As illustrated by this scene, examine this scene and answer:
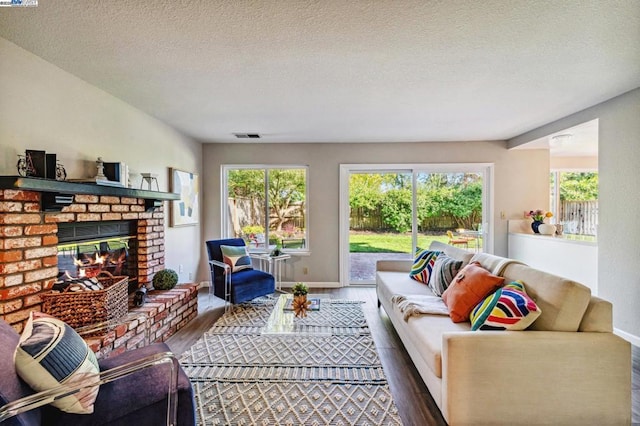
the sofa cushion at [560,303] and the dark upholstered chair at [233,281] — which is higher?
the sofa cushion at [560,303]

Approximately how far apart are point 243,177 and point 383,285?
3.04 meters

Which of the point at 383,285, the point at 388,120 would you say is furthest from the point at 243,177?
the point at 383,285

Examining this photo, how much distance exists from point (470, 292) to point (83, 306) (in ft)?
9.23

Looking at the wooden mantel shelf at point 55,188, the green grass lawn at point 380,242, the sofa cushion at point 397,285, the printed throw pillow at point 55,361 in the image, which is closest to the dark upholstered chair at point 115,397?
the printed throw pillow at point 55,361

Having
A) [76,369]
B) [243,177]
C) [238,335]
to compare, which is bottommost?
[238,335]

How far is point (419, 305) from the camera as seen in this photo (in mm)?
2461

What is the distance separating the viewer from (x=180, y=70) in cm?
238

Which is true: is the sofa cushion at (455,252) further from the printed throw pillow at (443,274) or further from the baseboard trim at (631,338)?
the baseboard trim at (631,338)

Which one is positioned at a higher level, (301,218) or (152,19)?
(152,19)

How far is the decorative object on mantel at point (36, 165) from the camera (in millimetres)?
1984

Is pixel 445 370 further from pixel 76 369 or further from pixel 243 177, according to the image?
pixel 243 177

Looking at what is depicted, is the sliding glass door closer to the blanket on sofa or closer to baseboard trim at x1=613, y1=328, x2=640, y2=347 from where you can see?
baseboard trim at x1=613, y1=328, x2=640, y2=347

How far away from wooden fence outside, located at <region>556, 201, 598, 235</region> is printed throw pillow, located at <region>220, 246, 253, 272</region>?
4922 mm

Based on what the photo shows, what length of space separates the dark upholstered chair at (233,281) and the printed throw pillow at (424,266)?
185 centimetres
